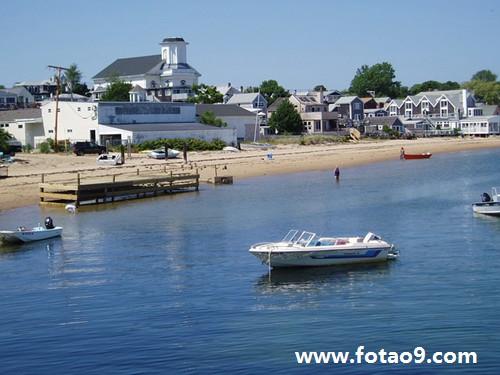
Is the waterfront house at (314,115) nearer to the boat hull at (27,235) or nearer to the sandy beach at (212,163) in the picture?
the sandy beach at (212,163)

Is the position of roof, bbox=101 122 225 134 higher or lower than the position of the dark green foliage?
higher

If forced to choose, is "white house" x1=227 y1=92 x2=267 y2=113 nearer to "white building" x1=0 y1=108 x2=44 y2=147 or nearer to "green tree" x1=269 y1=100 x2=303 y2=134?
"green tree" x1=269 y1=100 x2=303 y2=134

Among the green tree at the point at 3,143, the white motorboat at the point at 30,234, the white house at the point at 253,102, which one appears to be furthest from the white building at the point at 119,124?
the white motorboat at the point at 30,234

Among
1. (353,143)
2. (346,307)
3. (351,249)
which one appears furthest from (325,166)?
(346,307)

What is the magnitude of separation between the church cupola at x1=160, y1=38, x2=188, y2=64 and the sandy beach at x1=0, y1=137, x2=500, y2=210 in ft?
158

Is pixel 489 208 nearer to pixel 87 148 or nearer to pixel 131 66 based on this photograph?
pixel 87 148

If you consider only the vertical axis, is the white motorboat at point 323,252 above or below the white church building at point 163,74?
below

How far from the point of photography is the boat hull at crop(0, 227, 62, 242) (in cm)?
3822

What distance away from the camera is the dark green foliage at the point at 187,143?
292 ft

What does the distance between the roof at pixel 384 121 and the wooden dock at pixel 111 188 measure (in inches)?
3150

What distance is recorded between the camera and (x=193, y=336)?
22688mm

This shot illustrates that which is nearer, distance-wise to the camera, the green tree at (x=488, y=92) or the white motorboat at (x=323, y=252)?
the white motorboat at (x=323, y=252)

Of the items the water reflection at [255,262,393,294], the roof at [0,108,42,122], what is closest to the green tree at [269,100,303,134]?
the roof at [0,108,42,122]

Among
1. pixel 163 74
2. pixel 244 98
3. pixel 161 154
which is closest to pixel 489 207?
pixel 161 154
